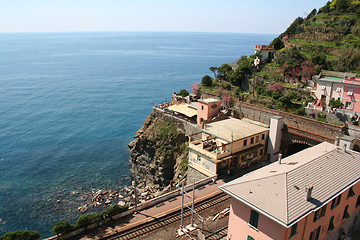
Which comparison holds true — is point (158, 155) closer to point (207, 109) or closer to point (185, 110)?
point (185, 110)

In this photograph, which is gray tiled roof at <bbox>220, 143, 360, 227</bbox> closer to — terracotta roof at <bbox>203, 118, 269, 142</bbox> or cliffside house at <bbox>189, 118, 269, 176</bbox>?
cliffside house at <bbox>189, 118, 269, 176</bbox>

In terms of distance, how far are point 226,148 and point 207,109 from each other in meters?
10.1

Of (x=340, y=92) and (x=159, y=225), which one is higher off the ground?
(x=340, y=92)

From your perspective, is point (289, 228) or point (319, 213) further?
point (319, 213)

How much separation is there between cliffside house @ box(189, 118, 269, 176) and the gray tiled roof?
386 inches

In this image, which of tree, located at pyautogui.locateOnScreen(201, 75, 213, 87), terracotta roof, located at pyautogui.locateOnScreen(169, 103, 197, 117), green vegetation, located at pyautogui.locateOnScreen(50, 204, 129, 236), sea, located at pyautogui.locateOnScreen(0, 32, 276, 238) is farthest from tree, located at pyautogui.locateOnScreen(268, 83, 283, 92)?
green vegetation, located at pyautogui.locateOnScreen(50, 204, 129, 236)

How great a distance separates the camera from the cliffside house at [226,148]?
107 feet

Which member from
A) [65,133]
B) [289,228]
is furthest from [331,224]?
[65,133]

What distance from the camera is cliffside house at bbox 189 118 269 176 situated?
32562mm

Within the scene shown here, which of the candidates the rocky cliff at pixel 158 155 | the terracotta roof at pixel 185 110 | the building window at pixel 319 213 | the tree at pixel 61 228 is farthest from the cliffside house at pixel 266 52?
the tree at pixel 61 228

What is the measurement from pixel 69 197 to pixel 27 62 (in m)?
150

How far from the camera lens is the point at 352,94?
3622 centimetres

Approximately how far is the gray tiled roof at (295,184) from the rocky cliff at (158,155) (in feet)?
70.7

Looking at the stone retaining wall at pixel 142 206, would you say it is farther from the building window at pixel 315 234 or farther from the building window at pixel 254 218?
the building window at pixel 315 234
